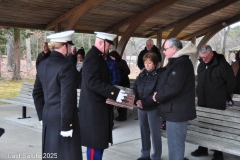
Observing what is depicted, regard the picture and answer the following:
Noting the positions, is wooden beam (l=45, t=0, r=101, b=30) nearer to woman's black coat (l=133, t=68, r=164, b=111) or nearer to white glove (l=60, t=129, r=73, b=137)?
woman's black coat (l=133, t=68, r=164, b=111)

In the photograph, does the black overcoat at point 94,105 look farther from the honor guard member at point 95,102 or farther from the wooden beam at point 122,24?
the wooden beam at point 122,24

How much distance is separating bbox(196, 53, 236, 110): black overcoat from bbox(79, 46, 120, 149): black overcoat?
5.05 feet

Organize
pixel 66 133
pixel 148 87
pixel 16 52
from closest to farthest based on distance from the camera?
pixel 66 133 → pixel 148 87 → pixel 16 52

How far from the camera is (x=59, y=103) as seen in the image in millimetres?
2809

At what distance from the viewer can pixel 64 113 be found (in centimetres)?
273

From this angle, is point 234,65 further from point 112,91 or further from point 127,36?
point 127,36

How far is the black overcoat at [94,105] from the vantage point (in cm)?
325

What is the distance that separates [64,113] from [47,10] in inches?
231

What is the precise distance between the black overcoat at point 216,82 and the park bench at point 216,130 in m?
0.21

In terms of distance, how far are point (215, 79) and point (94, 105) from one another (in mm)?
1769

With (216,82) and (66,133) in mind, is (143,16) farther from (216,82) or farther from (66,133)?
(66,133)

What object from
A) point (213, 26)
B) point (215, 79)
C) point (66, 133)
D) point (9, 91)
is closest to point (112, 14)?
point (213, 26)

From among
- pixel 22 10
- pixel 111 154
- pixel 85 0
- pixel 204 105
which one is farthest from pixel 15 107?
pixel 204 105

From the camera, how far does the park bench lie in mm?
3787
